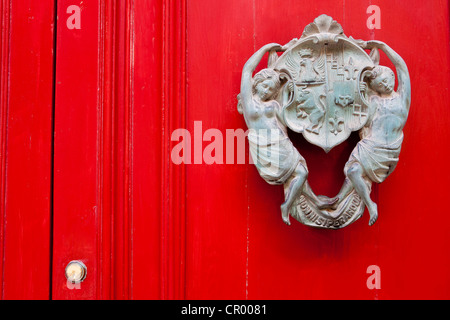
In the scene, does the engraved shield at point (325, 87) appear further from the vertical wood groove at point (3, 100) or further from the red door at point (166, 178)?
the vertical wood groove at point (3, 100)

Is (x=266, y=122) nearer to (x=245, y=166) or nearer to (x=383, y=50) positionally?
(x=245, y=166)

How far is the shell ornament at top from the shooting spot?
0.79m

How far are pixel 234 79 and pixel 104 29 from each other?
0.26m

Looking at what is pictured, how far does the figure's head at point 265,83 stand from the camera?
0.80 m

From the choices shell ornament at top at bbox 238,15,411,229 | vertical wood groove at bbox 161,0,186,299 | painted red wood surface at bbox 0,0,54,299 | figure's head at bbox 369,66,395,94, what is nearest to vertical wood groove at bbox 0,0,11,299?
painted red wood surface at bbox 0,0,54,299

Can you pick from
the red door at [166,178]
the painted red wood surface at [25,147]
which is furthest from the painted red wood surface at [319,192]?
the painted red wood surface at [25,147]

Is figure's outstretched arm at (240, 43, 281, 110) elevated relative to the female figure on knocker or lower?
elevated

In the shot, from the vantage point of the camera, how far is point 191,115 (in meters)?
0.87

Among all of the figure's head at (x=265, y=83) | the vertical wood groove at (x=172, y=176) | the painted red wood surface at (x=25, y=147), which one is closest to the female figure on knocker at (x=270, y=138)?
the figure's head at (x=265, y=83)

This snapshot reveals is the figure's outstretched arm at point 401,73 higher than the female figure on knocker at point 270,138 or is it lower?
higher

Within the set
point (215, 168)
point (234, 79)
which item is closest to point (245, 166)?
point (215, 168)

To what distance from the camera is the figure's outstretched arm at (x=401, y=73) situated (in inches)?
31.5

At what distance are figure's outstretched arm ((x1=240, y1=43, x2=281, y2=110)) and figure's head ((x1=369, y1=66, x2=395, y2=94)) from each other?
0.59 ft

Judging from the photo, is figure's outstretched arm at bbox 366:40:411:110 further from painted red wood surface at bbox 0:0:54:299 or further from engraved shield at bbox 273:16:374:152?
painted red wood surface at bbox 0:0:54:299
